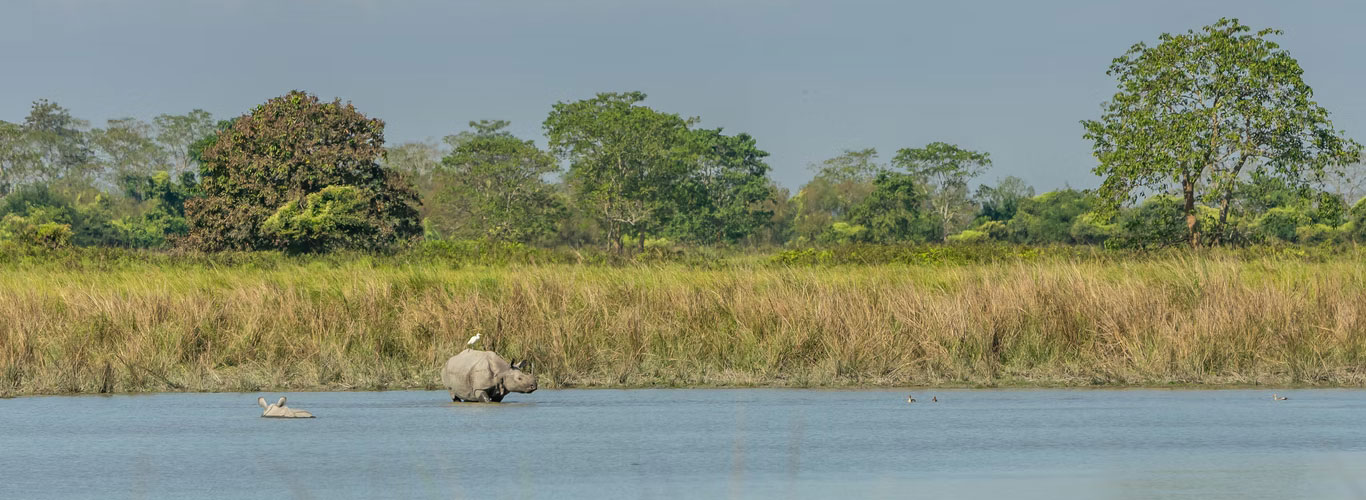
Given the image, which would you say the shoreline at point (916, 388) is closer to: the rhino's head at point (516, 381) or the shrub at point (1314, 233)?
the rhino's head at point (516, 381)

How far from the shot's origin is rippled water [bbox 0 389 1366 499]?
8.41 m

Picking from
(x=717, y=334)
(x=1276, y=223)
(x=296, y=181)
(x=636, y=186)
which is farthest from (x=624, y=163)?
(x=717, y=334)

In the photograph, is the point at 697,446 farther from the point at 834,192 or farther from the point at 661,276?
the point at 834,192

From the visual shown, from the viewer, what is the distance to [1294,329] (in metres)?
15.6

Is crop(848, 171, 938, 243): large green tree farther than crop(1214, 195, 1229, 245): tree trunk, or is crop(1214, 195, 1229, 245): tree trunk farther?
crop(848, 171, 938, 243): large green tree

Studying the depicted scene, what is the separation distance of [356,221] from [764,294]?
965 inches

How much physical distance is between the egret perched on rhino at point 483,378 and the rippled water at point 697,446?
0.22 metres

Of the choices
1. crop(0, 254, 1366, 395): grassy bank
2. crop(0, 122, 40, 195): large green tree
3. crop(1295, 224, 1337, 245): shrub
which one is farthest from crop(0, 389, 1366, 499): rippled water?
crop(0, 122, 40, 195): large green tree

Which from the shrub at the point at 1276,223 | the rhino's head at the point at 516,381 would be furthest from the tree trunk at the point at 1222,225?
the shrub at the point at 1276,223

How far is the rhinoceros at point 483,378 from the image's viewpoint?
1262cm

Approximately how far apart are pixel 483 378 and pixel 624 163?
6698 centimetres

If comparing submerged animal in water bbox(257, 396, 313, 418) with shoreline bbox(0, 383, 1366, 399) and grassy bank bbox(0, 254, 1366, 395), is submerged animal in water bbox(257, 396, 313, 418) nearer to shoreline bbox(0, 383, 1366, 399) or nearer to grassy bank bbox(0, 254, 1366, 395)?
shoreline bbox(0, 383, 1366, 399)

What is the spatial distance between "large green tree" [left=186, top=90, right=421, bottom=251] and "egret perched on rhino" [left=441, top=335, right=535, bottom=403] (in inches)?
1066

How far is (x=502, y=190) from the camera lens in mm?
80938
